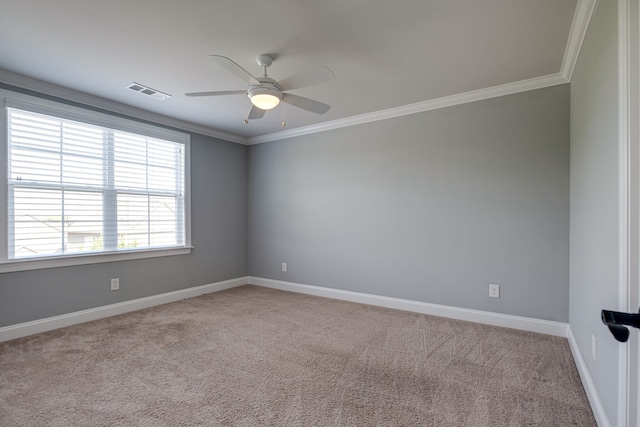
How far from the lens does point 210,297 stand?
4.36 meters

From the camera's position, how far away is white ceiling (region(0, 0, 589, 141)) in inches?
76.6

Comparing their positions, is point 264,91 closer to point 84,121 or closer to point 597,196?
point 597,196

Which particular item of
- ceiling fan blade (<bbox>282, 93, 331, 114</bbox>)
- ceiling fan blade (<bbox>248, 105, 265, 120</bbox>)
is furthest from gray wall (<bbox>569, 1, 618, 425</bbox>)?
ceiling fan blade (<bbox>248, 105, 265, 120</bbox>)

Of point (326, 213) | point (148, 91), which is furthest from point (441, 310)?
point (148, 91)

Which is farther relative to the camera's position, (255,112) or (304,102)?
(255,112)

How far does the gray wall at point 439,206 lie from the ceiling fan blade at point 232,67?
2.14m

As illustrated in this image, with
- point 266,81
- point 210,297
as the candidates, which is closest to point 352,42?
point 266,81

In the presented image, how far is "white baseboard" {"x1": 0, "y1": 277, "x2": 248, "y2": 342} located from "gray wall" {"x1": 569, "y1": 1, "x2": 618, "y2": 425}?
429cm

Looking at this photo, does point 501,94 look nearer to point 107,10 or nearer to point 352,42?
point 352,42

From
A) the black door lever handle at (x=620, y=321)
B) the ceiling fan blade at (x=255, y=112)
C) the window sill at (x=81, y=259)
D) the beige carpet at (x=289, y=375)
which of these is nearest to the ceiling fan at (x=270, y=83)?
the ceiling fan blade at (x=255, y=112)

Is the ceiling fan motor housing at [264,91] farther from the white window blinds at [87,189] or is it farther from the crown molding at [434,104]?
the white window blinds at [87,189]

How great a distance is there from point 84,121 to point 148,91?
84 cm

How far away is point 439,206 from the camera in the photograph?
3.52 metres

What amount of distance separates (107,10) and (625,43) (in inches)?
107
